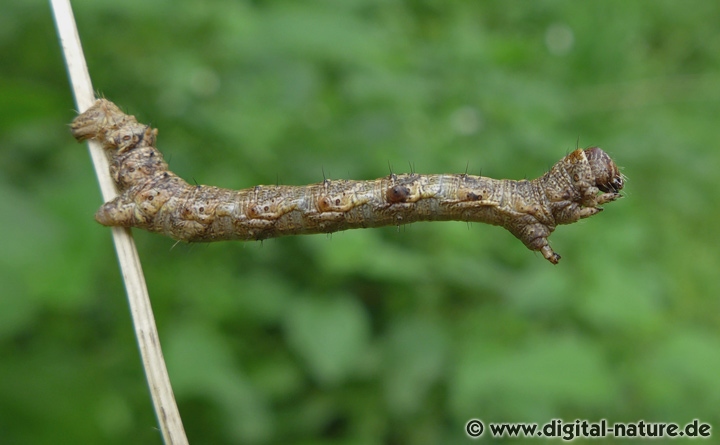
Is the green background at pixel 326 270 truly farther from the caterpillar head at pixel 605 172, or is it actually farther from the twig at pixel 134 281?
the caterpillar head at pixel 605 172

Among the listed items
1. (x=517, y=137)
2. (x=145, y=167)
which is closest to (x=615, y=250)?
(x=517, y=137)

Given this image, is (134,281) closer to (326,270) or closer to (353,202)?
(353,202)

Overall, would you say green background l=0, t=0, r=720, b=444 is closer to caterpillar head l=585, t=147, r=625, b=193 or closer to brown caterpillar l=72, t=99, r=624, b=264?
brown caterpillar l=72, t=99, r=624, b=264

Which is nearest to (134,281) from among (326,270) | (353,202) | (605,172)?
(353,202)

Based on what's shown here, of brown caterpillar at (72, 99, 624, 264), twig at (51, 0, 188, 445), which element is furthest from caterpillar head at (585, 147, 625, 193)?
twig at (51, 0, 188, 445)

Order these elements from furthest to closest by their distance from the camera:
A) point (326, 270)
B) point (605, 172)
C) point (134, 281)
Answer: point (326, 270), point (605, 172), point (134, 281)

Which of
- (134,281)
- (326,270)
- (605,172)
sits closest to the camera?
(134,281)

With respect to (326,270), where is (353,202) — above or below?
below
